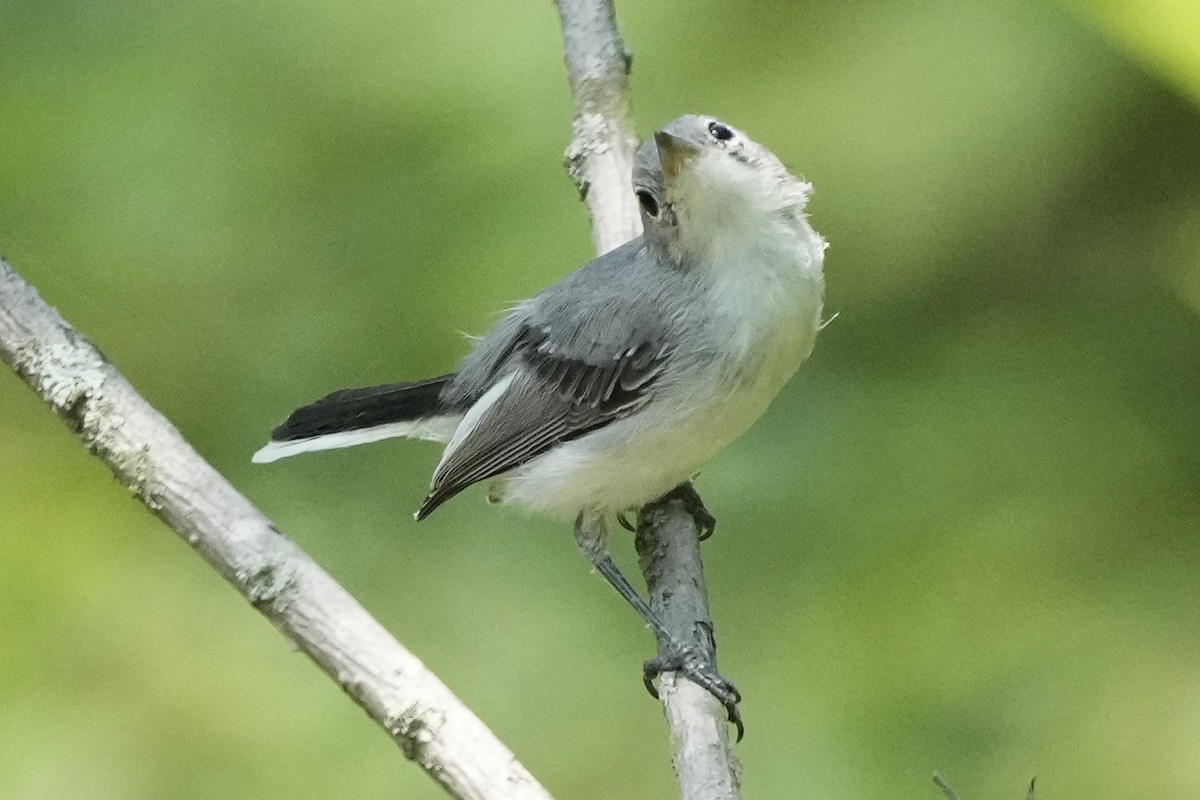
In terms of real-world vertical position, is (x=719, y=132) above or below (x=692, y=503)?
above

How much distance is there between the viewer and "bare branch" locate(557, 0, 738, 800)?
129 centimetres

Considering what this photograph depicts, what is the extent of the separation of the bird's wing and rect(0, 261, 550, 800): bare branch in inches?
14.8

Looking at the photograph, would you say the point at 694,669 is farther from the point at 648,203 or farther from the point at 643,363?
the point at 648,203

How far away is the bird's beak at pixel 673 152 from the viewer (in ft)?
4.46

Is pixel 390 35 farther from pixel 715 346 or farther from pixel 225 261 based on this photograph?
pixel 715 346

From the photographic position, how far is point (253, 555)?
1.25m

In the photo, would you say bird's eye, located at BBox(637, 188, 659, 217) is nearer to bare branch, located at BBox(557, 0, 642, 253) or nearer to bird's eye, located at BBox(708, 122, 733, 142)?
bird's eye, located at BBox(708, 122, 733, 142)

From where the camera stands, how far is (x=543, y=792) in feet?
3.83

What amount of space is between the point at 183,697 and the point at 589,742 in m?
0.77

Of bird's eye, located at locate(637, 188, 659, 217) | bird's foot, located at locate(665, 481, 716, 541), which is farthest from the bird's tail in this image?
bird's eye, located at locate(637, 188, 659, 217)

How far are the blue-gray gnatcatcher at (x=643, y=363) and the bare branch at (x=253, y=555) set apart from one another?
0.35 meters

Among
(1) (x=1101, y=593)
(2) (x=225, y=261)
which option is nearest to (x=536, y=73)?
(2) (x=225, y=261)

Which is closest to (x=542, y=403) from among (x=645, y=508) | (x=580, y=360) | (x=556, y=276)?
(x=580, y=360)

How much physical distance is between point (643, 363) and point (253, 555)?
56cm
